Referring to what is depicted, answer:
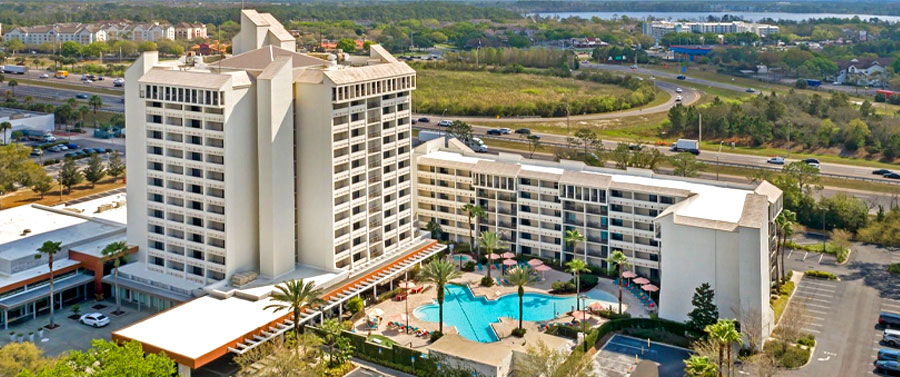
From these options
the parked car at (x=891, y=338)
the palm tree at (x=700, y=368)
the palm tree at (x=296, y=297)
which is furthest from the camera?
the parked car at (x=891, y=338)

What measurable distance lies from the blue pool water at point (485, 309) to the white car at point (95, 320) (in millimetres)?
23629

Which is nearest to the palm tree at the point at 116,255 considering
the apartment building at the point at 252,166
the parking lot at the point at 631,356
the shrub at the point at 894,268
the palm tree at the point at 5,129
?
the apartment building at the point at 252,166

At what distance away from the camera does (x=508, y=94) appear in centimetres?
17188

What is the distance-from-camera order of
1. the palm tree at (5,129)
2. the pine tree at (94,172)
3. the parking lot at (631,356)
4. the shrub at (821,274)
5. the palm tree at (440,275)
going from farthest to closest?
the palm tree at (5,129) < the pine tree at (94,172) < the shrub at (821,274) < the palm tree at (440,275) < the parking lot at (631,356)

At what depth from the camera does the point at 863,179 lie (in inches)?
4149

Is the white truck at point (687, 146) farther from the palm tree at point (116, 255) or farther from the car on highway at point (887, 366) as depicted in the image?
the palm tree at point (116, 255)

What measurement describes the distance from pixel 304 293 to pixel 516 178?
28.8 m

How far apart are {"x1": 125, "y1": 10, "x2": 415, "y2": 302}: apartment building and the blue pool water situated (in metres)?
7.91

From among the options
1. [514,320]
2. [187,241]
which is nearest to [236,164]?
[187,241]

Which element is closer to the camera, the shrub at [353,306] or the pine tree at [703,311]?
the pine tree at [703,311]

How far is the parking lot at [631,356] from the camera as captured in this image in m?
55.9

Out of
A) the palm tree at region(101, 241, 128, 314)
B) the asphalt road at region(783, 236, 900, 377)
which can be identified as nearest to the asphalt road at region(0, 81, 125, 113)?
the palm tree at region(101, 241, 128, 314)

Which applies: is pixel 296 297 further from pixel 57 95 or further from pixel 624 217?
pixel 57 95

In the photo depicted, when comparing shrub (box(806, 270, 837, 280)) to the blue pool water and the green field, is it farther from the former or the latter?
the green field
